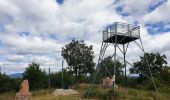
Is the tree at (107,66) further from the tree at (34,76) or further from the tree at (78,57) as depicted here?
the tree at (34,76)

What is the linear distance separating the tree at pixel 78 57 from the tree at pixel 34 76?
7864 millimetres

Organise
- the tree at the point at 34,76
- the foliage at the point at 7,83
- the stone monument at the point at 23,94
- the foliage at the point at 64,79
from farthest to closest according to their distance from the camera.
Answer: the foliage at the point at 64,79
the foliage at the point at 7,83
the tree at the point at 34,76
the stone monument at the point at 23,94

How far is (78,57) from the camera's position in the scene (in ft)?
183

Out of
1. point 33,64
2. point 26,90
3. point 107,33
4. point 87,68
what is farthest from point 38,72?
point 107,33

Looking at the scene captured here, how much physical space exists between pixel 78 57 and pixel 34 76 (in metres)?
10.2

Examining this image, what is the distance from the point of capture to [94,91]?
29.0 m

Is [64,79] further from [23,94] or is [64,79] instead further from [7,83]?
[23,94]

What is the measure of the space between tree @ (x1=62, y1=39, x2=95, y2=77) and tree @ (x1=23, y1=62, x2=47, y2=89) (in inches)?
310

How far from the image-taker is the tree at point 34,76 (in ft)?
158

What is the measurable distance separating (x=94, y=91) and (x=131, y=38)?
241 inches

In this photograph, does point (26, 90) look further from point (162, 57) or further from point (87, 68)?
point (162, 57)

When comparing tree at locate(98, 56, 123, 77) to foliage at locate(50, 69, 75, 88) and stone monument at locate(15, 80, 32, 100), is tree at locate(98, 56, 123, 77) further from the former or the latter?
stone monument at locate(15, 80, 32, 100)

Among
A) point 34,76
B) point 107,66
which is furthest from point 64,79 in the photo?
point 107,66

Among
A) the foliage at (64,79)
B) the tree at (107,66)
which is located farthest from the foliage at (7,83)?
the tree at (107,66)
